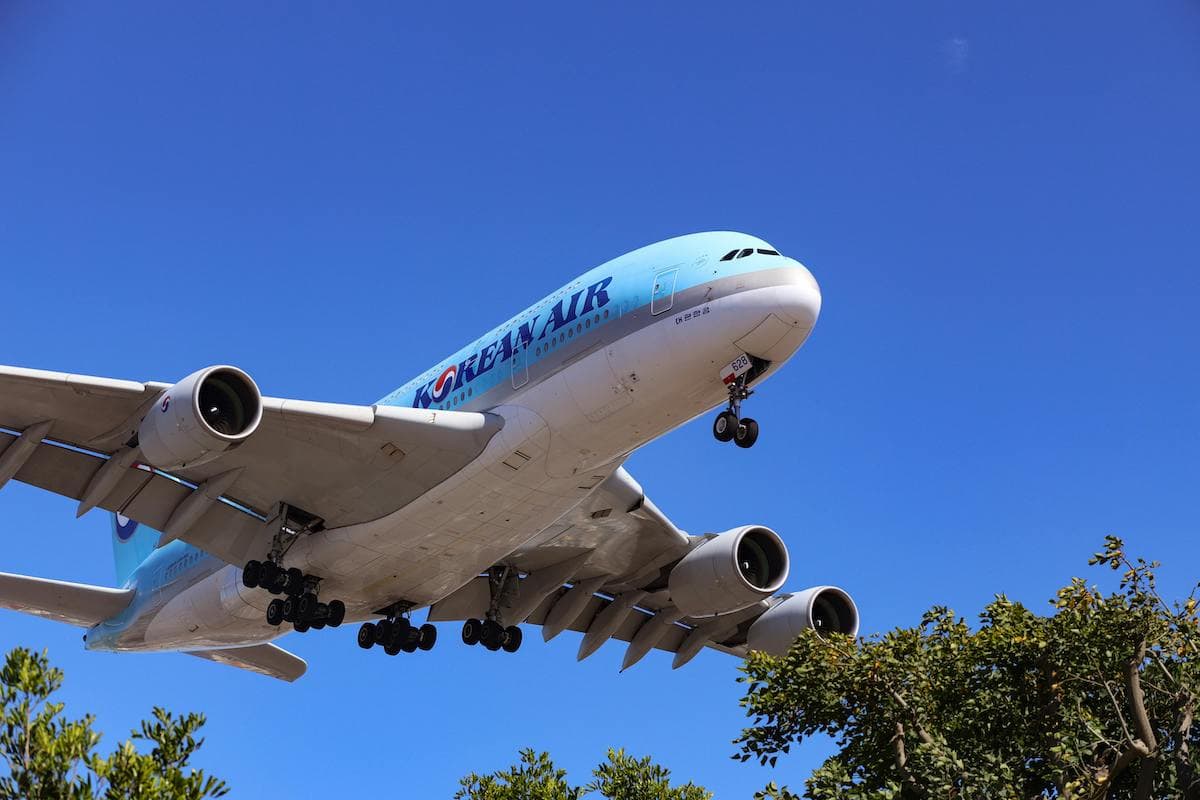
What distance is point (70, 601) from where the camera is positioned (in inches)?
1137

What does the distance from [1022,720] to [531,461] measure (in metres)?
8.74

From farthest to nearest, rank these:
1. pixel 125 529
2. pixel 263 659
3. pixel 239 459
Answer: pixel 125 529 → pixel 263 659 → pixel 239 459

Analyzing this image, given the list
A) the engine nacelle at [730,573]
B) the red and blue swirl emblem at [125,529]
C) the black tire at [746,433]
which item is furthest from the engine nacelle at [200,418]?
the red and blue swirl emblem at [125,529]

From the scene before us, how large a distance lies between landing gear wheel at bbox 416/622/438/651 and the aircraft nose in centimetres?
1102

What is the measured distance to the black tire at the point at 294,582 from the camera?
24.3m

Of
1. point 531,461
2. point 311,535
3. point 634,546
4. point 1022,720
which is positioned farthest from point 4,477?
point 1022,720

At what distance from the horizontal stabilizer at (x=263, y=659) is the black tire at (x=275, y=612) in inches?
228

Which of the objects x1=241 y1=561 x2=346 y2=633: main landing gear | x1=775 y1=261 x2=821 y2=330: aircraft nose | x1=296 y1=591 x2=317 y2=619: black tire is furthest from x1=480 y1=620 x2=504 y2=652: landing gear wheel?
x1=775 y1=261 x2=821 y2=330: aircraft nose

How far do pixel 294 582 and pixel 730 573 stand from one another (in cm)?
883

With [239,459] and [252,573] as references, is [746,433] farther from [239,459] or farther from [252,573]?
[252,573]

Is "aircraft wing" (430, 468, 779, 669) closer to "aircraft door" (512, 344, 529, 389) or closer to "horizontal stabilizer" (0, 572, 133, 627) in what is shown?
"aircraft door" (512, 344, 529, 389)

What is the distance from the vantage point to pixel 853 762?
1661 centimetres

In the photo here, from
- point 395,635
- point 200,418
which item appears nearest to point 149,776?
point 200,418

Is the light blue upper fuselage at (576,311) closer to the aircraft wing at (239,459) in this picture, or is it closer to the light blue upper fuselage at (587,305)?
the light blue upper fuselage at (587,305)
